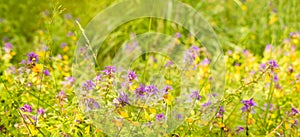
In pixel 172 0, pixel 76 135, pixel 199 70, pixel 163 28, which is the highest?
pixel 172 0

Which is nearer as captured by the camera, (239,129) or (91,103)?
(91,103)

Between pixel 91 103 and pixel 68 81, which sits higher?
pixel 68 81

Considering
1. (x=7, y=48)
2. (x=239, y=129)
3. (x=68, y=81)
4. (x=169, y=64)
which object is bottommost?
(x=239, y=129)

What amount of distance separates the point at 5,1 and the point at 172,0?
5.56 feet

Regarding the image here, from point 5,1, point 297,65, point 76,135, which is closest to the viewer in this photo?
point 76,135

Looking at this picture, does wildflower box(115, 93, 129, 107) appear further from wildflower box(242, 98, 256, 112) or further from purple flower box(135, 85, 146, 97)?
wildflower box(242, 98, 256, 112)

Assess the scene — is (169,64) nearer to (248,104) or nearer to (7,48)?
(248,104)

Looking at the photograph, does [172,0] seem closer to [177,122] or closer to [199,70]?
[199,70]

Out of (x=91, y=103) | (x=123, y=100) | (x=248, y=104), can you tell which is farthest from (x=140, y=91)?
(x=248, y=104)

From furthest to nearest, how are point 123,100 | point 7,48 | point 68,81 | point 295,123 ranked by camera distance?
point 7,48 < point 68,81 < point 295,123 < point 123,100

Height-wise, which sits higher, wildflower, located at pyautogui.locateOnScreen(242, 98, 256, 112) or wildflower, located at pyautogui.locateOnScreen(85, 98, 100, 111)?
wildflower, located at pyautogui.locateOnScreen(242, 98, 256, 112)

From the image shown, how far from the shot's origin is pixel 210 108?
2.14 metres

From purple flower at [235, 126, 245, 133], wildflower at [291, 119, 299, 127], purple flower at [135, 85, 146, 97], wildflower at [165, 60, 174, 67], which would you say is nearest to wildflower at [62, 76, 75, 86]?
wildflower at [165, 60, 174, 67]

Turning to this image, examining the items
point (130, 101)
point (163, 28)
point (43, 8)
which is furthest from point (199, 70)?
point (43, 8)
